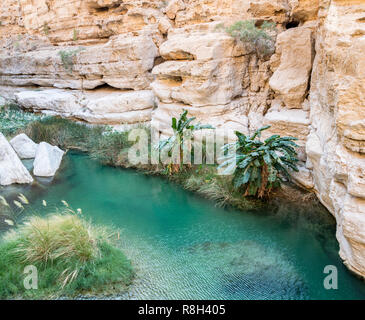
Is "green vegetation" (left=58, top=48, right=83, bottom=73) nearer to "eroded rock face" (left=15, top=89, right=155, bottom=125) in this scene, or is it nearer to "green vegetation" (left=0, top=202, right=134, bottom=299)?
"eroded rock face" (left=15, top=89, right=155, bottom=125)

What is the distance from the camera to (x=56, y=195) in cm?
801

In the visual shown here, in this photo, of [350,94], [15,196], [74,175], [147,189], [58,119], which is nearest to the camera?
[350,94]

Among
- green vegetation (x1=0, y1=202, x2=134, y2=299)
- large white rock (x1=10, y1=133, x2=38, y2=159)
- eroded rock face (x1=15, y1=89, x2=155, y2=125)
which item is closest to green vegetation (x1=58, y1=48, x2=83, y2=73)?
eroded rock face (x1=15, y1=89, x2=155, y2=125)

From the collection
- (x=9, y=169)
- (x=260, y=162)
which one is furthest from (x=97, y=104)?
(x=260, y=162)

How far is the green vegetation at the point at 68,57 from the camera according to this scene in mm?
13680

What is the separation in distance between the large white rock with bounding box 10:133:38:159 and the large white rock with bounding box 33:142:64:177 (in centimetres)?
83

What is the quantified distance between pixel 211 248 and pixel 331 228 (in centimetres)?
250

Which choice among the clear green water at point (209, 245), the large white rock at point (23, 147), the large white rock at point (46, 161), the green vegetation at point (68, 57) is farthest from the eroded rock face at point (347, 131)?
the green vegetation at point (68, 57)

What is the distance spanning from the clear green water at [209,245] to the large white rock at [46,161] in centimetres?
77

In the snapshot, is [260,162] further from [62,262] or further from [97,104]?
[97,104]

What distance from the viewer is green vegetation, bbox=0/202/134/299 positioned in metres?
4.10

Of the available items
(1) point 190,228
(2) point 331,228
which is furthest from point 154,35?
(2) point 331,228

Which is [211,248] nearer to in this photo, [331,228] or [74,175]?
[331,228]

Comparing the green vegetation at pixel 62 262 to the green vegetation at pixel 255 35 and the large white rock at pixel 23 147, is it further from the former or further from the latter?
the green vegetation at pixel 255 35
